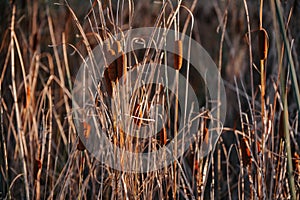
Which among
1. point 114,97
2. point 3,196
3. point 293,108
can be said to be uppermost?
point 114,97

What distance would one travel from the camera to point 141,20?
252cm

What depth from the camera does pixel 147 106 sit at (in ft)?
3.37

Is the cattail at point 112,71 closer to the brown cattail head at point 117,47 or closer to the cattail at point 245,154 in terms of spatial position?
the brown cattail head at point 117,47

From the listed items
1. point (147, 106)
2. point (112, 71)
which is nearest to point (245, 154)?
point (147, 106)

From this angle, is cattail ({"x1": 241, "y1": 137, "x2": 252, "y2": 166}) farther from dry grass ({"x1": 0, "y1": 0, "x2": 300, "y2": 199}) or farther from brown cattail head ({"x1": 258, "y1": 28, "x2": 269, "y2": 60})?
Answer: brown cattail head ({"x1": 258, "y1": 28, "x2": 269, "y2": 60})

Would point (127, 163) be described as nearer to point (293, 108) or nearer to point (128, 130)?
point (128, 130)

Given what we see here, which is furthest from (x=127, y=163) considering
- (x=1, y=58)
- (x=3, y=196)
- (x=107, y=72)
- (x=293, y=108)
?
(x=1, y=58)

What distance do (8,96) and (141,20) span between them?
2.88 feet

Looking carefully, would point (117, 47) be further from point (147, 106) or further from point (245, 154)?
point (245, 154)

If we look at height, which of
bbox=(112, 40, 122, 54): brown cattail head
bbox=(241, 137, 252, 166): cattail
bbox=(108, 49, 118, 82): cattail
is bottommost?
bbox=(241, 137, 252, 166): cattail

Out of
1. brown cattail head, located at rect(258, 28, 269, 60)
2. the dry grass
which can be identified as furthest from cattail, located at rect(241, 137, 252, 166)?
brown cattail head, located at rect(258, 28, 269, 60)

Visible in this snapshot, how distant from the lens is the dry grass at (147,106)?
1024mm

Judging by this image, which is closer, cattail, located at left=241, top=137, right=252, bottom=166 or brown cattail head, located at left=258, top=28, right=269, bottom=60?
brown cattail head, located at left=258, top=28, right=269, bottom=60

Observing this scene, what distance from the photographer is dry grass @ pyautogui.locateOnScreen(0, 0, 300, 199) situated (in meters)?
1.02
